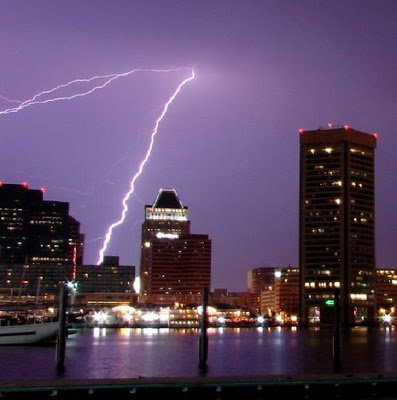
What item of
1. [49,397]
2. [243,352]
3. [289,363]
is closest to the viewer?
[49,397]

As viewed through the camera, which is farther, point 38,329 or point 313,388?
point 38,329

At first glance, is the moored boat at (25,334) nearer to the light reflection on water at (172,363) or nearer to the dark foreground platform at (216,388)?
the light reflection on water at (172,363)

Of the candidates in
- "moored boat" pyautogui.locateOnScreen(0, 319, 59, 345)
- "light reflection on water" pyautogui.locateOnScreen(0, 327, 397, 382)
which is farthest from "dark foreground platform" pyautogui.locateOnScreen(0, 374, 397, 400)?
"moored boat" pyautogui.locateOnScreen(0, 319, 59, 345)

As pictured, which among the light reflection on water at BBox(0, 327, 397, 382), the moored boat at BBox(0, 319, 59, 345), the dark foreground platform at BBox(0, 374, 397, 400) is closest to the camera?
the dark foreground platform at BBox(0, 374, 397, 400)

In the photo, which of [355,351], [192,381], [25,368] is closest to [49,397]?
[192,381]

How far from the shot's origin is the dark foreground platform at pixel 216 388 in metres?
51.7

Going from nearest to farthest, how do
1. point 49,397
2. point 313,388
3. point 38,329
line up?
point 49,397 < point 313,388 < point 38,329

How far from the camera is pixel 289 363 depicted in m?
91.5

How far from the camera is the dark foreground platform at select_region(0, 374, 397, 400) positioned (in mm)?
51656

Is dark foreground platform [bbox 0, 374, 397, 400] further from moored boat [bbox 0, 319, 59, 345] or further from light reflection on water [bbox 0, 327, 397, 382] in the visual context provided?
moored boat [bbox 0, 319, 59, 345]

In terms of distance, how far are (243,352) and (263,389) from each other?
60.5 meters

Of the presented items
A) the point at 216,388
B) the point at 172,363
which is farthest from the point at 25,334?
the point at 216,388

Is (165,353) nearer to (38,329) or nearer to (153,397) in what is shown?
(38,329)

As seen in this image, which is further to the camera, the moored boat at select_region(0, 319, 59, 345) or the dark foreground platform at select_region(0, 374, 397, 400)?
the moored boat at select_region(0, 319, 59, 345)
